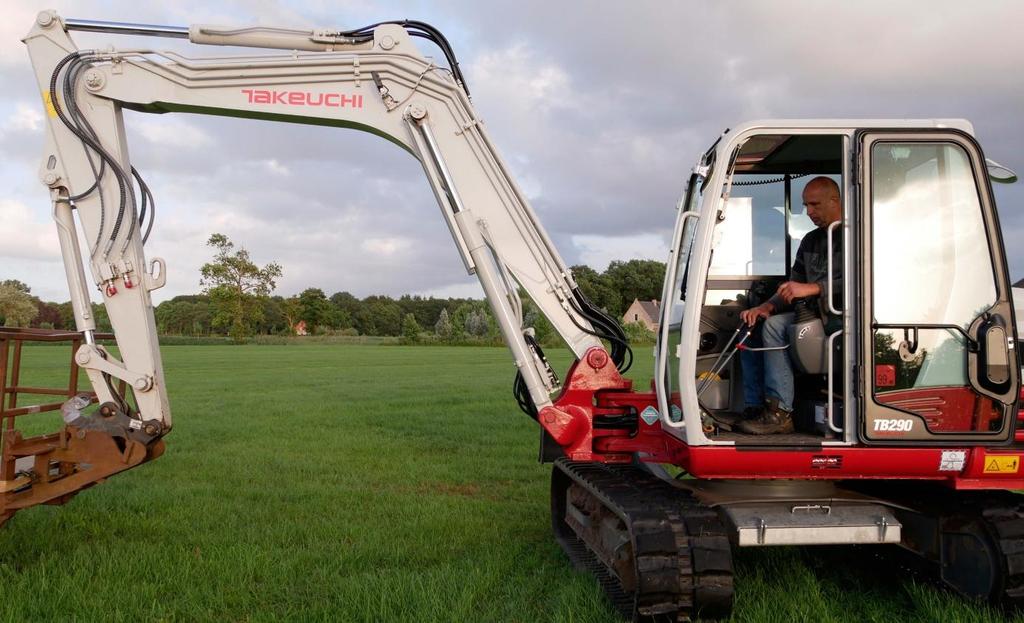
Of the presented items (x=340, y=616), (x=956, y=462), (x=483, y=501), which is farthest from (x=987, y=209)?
(x=483, y=501)

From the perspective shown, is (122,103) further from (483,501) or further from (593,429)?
(483,501)

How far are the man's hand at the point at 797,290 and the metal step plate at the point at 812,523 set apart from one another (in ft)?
4.58

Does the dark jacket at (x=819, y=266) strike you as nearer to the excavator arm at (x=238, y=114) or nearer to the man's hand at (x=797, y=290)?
the man's hand at (x=797, y=290)

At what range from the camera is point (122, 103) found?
20.5 feet

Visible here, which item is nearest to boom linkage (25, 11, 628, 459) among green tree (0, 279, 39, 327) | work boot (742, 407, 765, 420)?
work boot (742, 407, 765, 420)

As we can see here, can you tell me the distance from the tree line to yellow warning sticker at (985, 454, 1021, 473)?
42247mm

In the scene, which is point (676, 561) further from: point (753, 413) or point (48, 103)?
point (48, 103)

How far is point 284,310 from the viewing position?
303 feet

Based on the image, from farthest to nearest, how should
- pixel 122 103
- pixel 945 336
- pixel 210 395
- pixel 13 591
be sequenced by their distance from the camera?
pixel 210 395 < pixel 122 103 < pixel 13 591 < pixel 945 336

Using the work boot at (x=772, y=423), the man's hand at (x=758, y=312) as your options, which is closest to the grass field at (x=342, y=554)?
the work boot at (x=772, y=423)

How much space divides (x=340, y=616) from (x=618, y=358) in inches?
110

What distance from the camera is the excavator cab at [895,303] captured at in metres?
4.98

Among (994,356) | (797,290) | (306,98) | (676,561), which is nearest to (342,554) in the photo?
(676,561)

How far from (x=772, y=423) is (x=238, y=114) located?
15.1 ft
